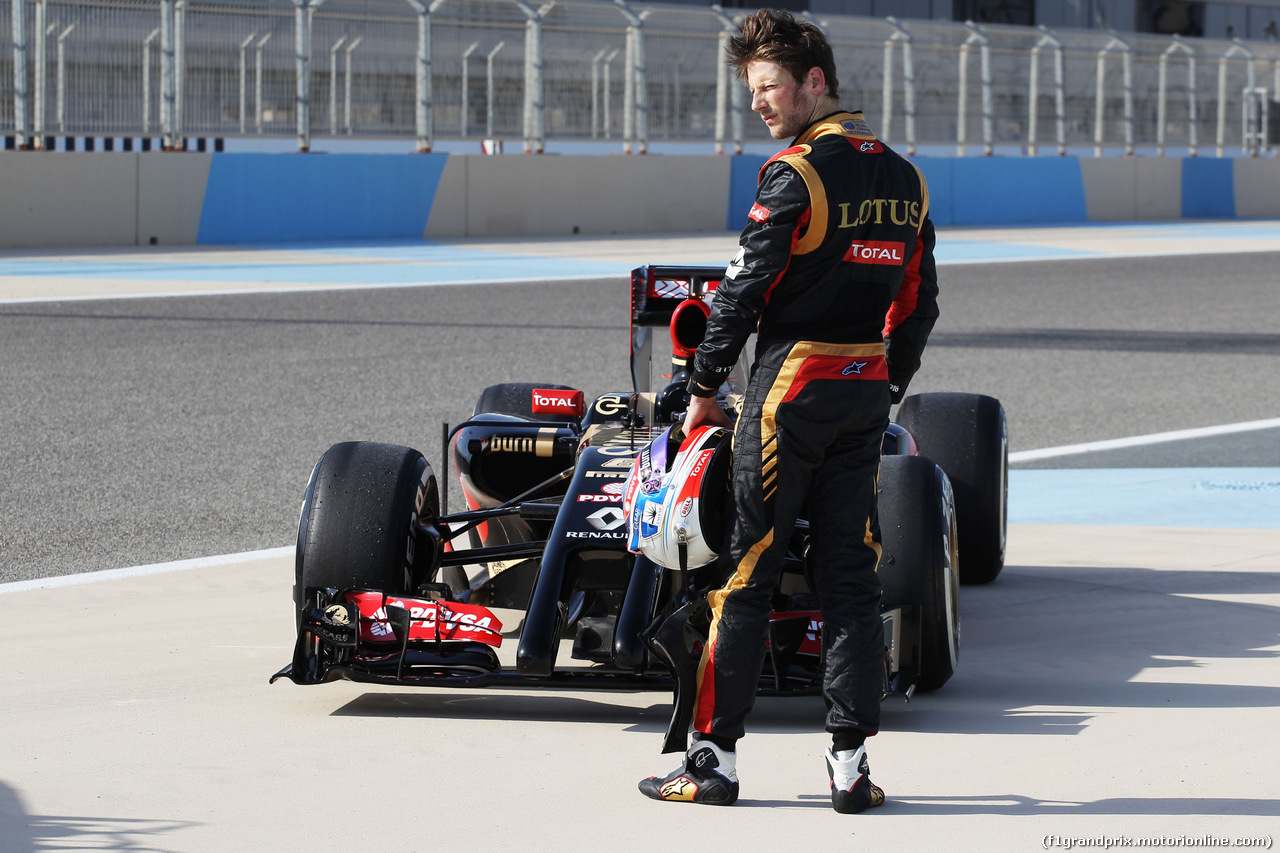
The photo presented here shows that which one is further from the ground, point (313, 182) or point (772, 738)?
point (313, 182)

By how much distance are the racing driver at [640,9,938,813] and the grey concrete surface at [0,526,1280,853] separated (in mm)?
221

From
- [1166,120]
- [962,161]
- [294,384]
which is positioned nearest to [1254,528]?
[294,384]

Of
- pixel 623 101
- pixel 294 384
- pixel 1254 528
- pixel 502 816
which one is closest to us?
pixel 502 816

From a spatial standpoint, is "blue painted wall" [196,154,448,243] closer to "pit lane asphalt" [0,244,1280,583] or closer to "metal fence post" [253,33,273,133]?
"metal fence post" [253,33,273,133]

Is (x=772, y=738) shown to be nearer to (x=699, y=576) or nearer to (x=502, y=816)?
(x=699, y=576)

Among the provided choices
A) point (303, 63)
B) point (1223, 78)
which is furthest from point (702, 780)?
point (1223, 78)

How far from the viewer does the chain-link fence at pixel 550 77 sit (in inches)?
690

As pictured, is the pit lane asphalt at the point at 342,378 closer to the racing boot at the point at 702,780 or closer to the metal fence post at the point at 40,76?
the racing boot at the point at 702,780

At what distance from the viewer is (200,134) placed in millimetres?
18109

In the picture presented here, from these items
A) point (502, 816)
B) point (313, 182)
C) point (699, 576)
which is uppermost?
point (313, 182)

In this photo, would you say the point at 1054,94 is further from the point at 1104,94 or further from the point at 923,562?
the point at 923,562

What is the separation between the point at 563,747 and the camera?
400 cm

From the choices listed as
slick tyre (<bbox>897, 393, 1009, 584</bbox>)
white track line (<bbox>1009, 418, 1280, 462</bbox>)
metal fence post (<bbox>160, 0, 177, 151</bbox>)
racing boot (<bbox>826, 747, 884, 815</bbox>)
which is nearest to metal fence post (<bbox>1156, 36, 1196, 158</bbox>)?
metal fence post (<bbox>160, 0, 177, 151</bbox>)

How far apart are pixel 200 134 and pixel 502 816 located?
15.7 meters
